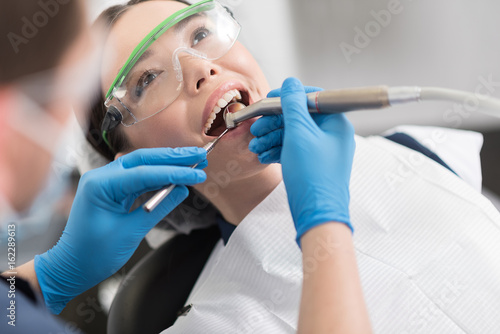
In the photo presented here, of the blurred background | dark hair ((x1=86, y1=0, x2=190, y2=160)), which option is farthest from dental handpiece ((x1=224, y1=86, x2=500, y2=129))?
A: the blurred background

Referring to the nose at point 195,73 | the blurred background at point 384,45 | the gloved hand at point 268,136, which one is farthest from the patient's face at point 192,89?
the blurred background at point 384,45

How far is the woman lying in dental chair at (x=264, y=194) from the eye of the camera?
1.04 metres

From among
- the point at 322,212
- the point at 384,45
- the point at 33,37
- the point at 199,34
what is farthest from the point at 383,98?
the point at 384,45

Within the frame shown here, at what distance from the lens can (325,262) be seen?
755 mm

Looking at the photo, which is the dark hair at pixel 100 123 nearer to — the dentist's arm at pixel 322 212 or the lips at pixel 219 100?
the lips at pixel 219 100

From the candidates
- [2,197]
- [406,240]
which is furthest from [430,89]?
[2,197]

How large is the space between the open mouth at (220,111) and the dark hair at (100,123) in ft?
0.83

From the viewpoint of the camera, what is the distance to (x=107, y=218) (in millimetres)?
987

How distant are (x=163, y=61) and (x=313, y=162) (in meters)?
0.49

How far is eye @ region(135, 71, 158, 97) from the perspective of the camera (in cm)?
113

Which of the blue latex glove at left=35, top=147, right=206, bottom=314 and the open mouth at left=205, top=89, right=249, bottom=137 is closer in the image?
the blue latex glove at left=35, top=147, right=206, bottom=314

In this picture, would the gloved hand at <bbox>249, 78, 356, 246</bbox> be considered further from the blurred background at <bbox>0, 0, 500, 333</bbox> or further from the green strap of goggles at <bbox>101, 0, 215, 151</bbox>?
the blurred background at <bbox>0, 0, 500, 333</bbox>

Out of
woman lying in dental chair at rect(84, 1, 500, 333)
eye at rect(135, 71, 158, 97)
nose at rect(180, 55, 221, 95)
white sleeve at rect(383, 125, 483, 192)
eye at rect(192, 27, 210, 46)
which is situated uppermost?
eye at rect(192, 27, 210, 46)

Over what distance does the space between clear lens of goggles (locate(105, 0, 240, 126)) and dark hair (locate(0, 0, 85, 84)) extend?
0.53ft
